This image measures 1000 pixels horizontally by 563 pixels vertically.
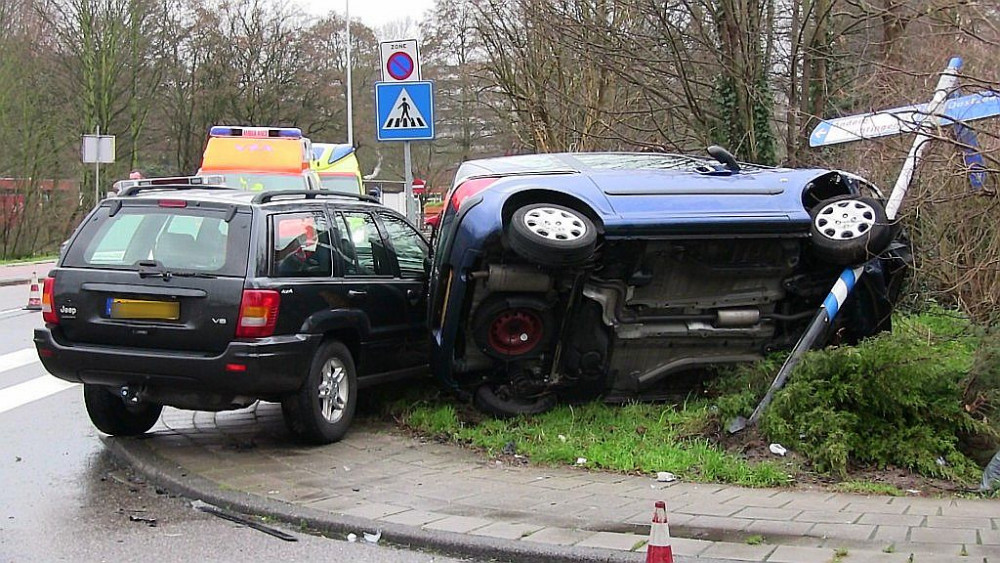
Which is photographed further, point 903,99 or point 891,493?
point 903,99

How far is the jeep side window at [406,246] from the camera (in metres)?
8.25

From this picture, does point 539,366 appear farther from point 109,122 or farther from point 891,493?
point 109,122

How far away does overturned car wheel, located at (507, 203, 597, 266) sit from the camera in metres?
6.21

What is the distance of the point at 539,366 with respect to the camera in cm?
714

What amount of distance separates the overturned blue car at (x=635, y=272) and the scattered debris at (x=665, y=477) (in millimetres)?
1107

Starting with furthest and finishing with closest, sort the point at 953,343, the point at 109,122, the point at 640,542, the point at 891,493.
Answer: the point at 109,122 → the point at 953,343 → the point at 891,493 → the point at 640,542

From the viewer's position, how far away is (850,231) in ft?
21.8

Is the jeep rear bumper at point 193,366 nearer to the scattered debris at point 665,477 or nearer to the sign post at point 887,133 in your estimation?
the scattered debris at point 665,477

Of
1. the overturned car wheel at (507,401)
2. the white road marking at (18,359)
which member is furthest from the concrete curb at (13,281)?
the overturned car wheel at (507,401)

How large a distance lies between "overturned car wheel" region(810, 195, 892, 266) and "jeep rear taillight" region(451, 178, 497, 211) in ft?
7.18

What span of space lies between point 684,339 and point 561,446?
1.15 meters

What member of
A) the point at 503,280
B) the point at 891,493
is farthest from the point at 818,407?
the point at 503,280

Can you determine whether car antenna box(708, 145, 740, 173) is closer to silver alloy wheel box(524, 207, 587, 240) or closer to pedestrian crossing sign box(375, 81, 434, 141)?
silver alloy wheel box(524, 207, 587, 240)

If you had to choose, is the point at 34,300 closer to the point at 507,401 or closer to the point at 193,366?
the point at 193,366
